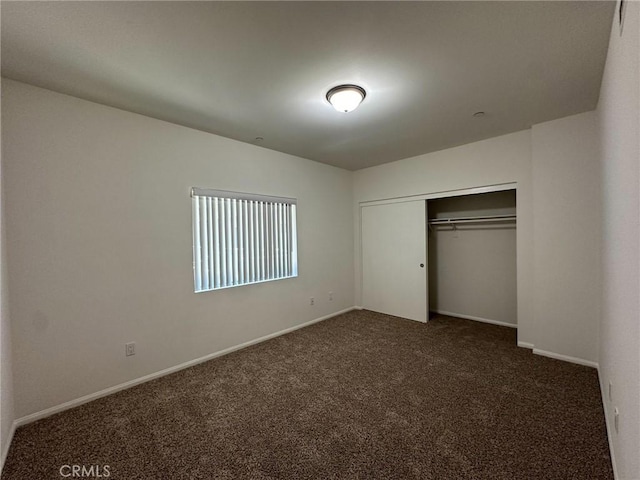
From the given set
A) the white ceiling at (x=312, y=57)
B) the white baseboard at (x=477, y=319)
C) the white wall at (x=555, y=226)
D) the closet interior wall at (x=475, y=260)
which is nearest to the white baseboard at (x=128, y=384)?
the white ceiling at (x=312, y=57)

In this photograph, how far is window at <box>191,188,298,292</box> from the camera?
9.91ft

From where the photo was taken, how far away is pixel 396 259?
4461mm

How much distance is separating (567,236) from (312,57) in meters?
3.03

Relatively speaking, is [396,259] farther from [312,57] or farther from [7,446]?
[7,446]

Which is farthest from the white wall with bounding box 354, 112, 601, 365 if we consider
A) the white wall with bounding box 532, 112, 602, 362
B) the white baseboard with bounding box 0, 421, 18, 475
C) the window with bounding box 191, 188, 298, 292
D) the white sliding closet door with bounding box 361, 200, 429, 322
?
the white baseboard with bounding box 0, 421, 18, 475

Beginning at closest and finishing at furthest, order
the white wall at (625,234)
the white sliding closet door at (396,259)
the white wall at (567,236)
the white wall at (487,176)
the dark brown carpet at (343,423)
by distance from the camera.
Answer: the white wall at (625,234), the dark brown carpet at (343,423), the white wall at (567,236), the white wall at (487,176), the white sliding closet door at (396,259)

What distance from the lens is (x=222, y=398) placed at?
7.54ft

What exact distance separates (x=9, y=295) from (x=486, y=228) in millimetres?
5318

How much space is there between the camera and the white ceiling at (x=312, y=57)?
143cm

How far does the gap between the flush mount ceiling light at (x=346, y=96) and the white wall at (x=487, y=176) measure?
207cm

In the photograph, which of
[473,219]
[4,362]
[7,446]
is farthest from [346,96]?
[7,446]

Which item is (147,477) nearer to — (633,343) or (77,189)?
(77,189)

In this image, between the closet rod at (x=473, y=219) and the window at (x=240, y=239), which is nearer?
the window at (x=240, y=239)

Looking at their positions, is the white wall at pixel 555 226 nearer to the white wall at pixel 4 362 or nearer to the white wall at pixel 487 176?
the white wall at pixel 487 176
